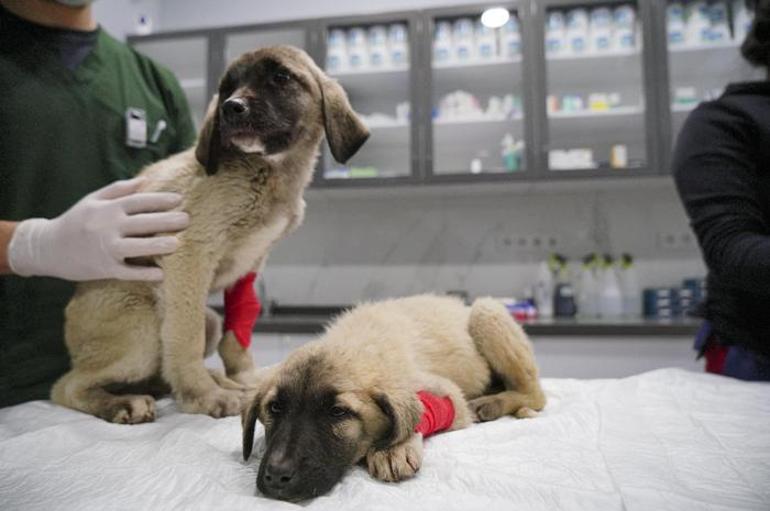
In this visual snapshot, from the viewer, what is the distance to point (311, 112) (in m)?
1.12

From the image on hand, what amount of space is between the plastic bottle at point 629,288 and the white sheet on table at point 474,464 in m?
2.42

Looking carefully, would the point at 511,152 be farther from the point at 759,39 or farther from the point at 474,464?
the point at 474,464

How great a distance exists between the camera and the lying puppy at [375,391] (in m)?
0.76

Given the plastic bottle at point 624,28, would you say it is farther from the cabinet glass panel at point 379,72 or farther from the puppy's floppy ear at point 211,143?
the puppy's floppy ear at point 211,143

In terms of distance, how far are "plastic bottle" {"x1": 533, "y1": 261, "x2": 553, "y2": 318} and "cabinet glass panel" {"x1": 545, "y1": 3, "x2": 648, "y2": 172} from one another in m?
0.75

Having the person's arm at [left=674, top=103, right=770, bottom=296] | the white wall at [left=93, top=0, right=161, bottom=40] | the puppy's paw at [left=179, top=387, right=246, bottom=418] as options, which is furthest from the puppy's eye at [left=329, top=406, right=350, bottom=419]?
the white wall at [left=93, top=0, right=161, bottom=40]

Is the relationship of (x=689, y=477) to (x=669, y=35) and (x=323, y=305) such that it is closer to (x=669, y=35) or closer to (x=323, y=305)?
(x=323, y=305)

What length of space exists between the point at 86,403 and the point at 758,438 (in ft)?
4.58

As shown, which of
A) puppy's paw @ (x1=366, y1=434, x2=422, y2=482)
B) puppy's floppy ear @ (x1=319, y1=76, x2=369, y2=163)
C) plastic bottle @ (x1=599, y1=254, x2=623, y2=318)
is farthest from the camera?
plastic bottle @ (x1=599, y1=254, x2=623, y2=318)

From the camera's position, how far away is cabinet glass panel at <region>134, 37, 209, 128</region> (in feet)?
12.2

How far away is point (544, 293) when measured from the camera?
11.2 ft

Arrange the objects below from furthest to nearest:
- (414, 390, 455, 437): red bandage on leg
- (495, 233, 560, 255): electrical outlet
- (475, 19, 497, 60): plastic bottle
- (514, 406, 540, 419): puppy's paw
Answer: (495, 233, 560, 255): electrical outlet, (475, 19, 497, 60): plastic bottle, (514, 406, 540, 419): puppy's paw, (414, 390, 455, 437): red bandage on leg

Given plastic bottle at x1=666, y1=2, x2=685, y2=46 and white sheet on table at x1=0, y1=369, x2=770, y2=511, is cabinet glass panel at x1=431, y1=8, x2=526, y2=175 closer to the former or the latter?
plastic bottle at x1=666, y1=2, x2=685, y2=46

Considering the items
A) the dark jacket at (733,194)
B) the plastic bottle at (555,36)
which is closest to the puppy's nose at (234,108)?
the dark jacket at (733,194)
